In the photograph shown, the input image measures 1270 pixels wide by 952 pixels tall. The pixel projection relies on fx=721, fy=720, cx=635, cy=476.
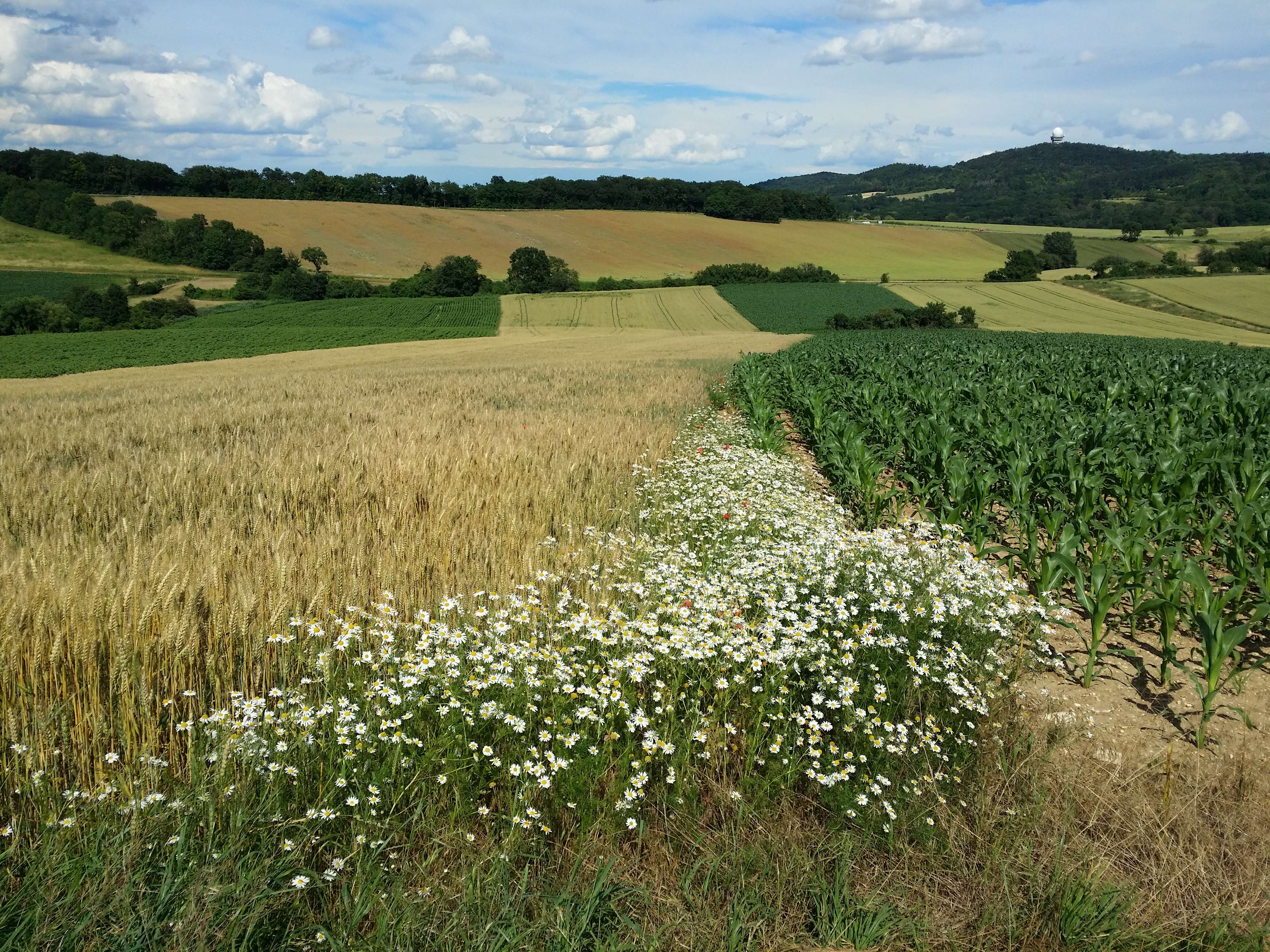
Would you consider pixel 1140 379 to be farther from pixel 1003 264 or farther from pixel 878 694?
pixel 1003 264

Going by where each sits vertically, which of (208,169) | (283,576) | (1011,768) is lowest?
(1011,768)

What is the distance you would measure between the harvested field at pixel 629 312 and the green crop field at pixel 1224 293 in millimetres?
37911

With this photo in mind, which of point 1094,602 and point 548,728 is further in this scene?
point 1094,602

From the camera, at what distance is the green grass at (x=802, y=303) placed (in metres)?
58.4

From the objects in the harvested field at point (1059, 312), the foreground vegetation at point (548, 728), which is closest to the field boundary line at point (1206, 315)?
the harvested field at point (1059, 312)

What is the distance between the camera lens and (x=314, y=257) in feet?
254

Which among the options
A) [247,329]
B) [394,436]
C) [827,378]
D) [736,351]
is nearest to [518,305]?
[247,329]

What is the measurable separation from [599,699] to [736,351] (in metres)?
34.9

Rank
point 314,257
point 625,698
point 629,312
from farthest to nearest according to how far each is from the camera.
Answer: point 314,257 → point 629,312 → point 625,698

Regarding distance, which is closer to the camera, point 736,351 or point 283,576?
point 283,576

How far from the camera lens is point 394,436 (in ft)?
30.1

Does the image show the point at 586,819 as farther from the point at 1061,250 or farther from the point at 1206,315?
the point at 1061,250

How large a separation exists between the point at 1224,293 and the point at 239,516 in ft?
264

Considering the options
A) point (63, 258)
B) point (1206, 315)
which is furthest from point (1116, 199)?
point (63, 258)
